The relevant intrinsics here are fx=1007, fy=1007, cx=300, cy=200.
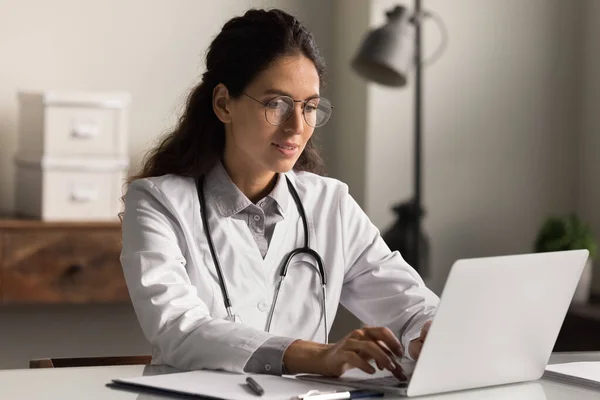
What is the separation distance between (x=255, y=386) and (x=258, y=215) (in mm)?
682

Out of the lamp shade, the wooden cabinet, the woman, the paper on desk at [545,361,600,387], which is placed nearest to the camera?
the paper on desk at [545,361,600,387]

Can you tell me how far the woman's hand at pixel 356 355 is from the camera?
1.40m

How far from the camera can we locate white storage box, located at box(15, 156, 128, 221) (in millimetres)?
3285

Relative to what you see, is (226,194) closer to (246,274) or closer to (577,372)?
(246,274)

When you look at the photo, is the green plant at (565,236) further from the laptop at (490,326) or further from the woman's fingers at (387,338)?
the woman's fingers at (387,338)

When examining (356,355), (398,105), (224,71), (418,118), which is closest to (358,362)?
(356,355)

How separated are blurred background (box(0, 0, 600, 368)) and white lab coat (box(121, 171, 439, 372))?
1.64m

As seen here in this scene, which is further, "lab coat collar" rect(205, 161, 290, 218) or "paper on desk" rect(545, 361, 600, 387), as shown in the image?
"lab coat collar" rect(205, 161, 290, 218)

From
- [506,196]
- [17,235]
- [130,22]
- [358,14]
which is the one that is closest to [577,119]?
[506,196]

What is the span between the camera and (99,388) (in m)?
1.37

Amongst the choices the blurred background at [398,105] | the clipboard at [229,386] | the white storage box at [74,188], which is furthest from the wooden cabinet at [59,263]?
the clipboard at [229,386]

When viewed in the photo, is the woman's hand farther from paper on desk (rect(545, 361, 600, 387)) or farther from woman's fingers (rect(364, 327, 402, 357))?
paper on desk (rect(545, 361, 600, 387))

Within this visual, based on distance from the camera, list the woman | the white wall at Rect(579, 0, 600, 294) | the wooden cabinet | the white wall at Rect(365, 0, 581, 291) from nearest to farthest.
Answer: the woman
the wooden cabinet
the white wall at Rect(365, 0, 581, 291)
the white wall at Rect(579, 0, 600, 294)

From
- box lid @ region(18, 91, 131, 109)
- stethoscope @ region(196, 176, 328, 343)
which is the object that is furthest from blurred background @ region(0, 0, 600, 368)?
stethoscope @ region(196, 176, 328, 343)
